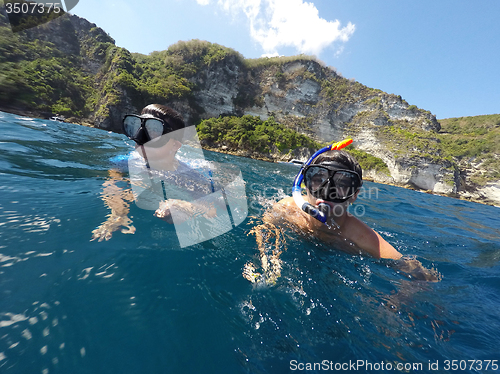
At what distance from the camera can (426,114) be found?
44.3 metres

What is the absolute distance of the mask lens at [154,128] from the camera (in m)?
2.44

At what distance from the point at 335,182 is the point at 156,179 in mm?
2495

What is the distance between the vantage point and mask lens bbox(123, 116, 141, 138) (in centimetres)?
241

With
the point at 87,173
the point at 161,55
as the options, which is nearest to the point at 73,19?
the point at 161,55

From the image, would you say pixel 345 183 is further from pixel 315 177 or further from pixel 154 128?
pixel 154 128

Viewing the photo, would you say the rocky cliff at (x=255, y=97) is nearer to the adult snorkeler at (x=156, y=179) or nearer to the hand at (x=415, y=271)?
the adult snorkeler at (x=156, y=179)

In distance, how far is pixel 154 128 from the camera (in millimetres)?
2463

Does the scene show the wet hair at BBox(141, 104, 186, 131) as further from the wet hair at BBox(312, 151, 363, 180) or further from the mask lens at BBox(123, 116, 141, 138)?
the wet hair at BBox(312, 151, 363, 180)

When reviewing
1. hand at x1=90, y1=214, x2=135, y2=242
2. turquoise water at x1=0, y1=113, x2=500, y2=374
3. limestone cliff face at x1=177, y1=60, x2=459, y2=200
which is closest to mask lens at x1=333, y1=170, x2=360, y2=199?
turquoise water at x1=0, y1=113, x2=500, y2=374

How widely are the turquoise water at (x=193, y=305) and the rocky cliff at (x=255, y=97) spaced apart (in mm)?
36330

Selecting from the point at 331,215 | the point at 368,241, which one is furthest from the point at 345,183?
the point at 368,241

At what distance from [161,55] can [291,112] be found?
38.1 meters

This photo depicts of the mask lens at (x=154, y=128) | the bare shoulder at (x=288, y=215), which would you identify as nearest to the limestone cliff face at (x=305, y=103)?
the mask lens at (x=154, y=128)

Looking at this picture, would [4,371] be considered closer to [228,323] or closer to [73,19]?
[228,323]
